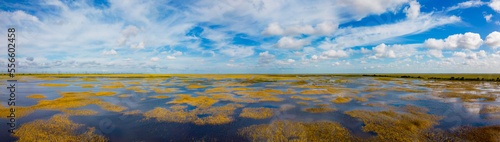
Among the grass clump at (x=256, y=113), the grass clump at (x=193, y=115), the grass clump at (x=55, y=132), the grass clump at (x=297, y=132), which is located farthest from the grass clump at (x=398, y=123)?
the grass clump at (x=55, y=132)

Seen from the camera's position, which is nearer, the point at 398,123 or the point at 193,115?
the point at 398,123

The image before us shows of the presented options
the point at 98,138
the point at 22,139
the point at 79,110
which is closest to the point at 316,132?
the point at 98,138

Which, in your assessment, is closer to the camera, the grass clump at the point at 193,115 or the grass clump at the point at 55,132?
the grass clump at the point at 55,132

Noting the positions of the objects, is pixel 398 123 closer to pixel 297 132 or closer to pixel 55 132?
pixel 297 132

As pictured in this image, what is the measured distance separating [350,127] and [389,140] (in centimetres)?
229

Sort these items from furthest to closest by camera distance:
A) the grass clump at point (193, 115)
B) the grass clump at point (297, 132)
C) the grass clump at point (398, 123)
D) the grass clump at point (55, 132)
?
the grass clump at point (193, 115) < the grass clump at point (398, 123) < the grass clump at point (297, 132) < the grass clump at point (55, 132)

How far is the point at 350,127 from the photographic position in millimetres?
12336

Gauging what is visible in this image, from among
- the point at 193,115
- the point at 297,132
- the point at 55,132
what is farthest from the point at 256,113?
the point at 55,132

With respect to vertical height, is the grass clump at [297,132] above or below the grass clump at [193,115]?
below

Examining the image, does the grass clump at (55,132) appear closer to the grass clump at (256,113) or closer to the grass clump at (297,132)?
the grass clump at (297,132)

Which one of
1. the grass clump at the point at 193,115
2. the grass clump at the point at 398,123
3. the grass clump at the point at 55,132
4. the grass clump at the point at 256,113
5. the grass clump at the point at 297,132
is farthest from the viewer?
the grass clump at the point at 256,113

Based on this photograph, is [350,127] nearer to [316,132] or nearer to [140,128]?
[316,132]

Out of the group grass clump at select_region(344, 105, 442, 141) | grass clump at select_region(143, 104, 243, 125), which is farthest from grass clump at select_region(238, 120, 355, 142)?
grass clump at select_region(143, 104, 243, 125)

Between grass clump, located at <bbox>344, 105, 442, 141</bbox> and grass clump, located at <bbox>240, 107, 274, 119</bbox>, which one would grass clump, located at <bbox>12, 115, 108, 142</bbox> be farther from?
grass clump, located at <bbox>344, 105, 442, 141</bbox>
